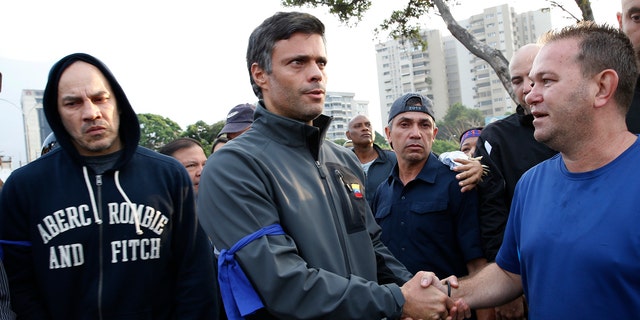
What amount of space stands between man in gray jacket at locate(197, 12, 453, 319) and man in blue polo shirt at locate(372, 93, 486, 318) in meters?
0.87

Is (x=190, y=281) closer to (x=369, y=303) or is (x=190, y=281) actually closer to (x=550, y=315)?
(x=369, y=303)

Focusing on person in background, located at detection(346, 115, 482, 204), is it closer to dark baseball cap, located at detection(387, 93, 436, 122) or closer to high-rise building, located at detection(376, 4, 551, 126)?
dark baseball cap, located at detection(387, 93, 436, 122)

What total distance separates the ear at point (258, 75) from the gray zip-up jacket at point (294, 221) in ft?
0.40

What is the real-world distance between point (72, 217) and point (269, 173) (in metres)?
1.01

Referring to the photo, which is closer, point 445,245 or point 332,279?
point 332,279

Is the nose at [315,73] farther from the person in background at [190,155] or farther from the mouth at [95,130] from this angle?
the person in background at [190,155]

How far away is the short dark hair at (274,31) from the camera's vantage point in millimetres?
2510

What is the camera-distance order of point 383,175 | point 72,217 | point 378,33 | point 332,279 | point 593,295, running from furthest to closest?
1. point 378,33
2. point 383,175
3. point 72,217
4. point 332,279
5. point 593,295

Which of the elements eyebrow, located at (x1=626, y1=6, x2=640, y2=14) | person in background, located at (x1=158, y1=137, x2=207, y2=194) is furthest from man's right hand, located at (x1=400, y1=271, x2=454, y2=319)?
person in background, located at (x1=158, y1=137, x2=207, y2=194)

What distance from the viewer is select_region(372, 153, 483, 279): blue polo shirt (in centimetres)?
355

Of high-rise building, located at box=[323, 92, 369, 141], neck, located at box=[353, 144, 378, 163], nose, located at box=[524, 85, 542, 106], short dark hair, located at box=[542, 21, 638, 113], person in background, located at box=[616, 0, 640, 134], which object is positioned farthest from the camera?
high-rise building, located at box=[323, 92, 369, 141]

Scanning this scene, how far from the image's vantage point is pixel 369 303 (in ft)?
7.17

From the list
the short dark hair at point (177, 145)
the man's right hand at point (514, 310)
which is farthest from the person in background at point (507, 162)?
the short dark hair at point (177, 145)

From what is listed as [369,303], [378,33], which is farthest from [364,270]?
[378,33]
